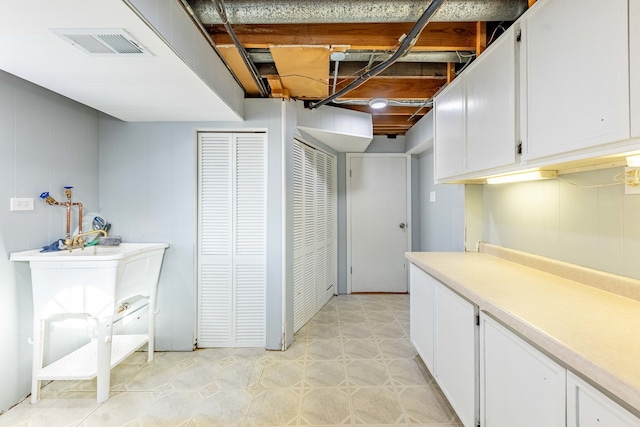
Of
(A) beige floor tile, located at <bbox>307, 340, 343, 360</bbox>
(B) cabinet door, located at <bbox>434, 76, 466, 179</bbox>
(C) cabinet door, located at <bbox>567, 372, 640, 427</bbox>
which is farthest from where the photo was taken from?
(A) beige floor tile, located at <bbox>307, 340, 343, 360</bbox>

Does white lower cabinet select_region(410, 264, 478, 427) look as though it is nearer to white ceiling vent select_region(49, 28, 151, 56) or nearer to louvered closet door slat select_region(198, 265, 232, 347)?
louvered closet door slat select_region(198, 265, 232, 347)

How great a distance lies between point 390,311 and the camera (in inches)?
129

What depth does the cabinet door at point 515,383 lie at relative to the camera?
A: 0.88 m

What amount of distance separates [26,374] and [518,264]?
336cm

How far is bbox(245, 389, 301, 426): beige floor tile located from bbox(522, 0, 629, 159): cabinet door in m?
1.95

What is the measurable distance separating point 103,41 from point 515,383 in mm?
2256

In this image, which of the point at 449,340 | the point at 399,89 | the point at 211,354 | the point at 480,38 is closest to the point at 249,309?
the point at 211,354

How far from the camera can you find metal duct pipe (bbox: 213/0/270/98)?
126cm

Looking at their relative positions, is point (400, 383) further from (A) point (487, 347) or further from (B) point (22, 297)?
(B) point (22, 297)

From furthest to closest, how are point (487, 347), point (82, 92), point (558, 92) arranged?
1. point (82, 92)
2. point (487, 347)
3. point (558, 92)

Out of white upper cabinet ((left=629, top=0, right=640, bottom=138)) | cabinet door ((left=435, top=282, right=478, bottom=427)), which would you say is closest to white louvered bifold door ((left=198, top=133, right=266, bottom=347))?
cabinet door ((left=435, top=282, right=478, bottom=427))

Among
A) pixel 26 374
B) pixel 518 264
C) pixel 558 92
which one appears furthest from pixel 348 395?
pixel 26 374

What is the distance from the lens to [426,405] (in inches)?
68.6

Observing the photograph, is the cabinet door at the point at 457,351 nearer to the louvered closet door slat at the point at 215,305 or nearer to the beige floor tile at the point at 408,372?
the beige floor tile at the point at 408,372
